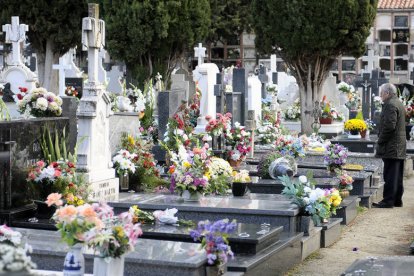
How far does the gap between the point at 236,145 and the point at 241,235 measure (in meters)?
5.68

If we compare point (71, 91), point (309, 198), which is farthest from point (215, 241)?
point (71, 91)

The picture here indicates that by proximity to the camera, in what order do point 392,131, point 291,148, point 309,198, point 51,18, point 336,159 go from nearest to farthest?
point 309,198
point 392,131
point 336,159
point 291,148
point 51,18

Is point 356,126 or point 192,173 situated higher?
point 356,126

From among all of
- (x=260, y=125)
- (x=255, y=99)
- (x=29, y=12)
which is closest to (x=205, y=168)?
(x=260, y=125)

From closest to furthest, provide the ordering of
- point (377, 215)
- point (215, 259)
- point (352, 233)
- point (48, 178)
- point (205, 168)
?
point (215, 259), point (48, 178), point (205, 168), point (352, 233), point (377, 215)

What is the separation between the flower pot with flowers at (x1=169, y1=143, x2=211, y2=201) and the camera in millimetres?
9281

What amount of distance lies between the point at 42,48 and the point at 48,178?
2270 cm

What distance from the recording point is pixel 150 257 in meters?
6.74

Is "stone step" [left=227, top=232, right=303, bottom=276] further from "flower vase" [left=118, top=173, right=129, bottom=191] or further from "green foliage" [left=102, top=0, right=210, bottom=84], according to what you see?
"green foliage" [left=102, top=0, right=210, bottom=84]

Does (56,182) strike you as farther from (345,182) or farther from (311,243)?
(345,182)

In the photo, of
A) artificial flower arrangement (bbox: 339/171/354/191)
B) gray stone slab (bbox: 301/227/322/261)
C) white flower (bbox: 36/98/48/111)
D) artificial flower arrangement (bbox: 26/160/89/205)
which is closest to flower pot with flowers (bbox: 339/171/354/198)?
artificial flower arrangement (bbox: 339/171/354/191)

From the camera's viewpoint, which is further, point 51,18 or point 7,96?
point 51,18

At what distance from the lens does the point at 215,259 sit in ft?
21.5

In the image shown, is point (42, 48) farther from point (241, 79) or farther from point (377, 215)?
point (377, 215)
